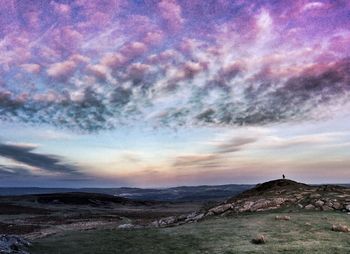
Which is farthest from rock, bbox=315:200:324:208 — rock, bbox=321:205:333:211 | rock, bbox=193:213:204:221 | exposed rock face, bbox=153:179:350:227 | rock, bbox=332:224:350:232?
rock, bbox=332:224:350:232

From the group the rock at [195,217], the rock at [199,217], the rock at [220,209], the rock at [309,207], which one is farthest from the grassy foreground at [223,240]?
the rock at [195,217]

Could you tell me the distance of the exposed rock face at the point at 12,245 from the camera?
1669 cm

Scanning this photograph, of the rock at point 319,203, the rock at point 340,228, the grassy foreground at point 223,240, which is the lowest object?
the grassy foreground at point 223,240

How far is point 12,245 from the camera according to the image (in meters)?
18.0

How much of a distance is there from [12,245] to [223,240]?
9948 millimetres

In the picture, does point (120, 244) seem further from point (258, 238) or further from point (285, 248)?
point (285, 248)

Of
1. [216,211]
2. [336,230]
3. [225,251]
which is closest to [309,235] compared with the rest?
[336,230]

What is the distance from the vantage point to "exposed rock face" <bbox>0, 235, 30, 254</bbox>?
16.7m

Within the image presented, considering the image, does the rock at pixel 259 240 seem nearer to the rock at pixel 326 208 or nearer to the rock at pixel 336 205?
the rock at pixel 326 208

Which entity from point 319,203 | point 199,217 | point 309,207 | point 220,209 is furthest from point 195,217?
point 319,203

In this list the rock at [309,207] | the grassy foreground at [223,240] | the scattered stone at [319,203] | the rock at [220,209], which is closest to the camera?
the grassy foreground at [223,240]

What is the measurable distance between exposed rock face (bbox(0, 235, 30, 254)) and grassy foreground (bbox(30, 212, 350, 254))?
60cm

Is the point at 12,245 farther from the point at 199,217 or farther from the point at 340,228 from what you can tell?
the point at 199,217

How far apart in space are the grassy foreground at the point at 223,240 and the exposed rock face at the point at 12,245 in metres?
0.60
